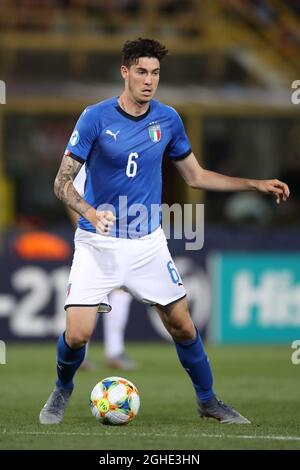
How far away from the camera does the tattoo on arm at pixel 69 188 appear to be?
270 inches

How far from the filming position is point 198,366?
7469 mm

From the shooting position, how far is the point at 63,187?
6.99m

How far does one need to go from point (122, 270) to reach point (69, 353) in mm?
586

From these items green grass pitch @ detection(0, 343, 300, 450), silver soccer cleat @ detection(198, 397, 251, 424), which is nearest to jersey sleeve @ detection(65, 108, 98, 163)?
green grass pitch @ detection(0, 343, 300, 450)

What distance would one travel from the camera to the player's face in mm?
7129

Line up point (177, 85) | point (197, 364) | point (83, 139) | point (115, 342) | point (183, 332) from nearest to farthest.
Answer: point (83, 139), point (183, 332), point (197, 364), point (115, 342), point (177, 85)

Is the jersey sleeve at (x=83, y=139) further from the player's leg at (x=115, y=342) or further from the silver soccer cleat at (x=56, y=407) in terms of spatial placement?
the player's leg at (x=115, y=342)

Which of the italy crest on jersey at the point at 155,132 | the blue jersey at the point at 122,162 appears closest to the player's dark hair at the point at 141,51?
the blue jersey at the point at 122,162

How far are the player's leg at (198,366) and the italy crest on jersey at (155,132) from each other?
38.8 inches

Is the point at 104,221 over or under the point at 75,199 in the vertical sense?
under

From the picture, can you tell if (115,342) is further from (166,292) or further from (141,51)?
(141,51)

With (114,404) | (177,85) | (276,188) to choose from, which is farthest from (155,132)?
(177,85)

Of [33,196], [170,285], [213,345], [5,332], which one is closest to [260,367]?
[213,345]

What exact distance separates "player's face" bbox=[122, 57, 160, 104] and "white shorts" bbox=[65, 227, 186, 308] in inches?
34.0
